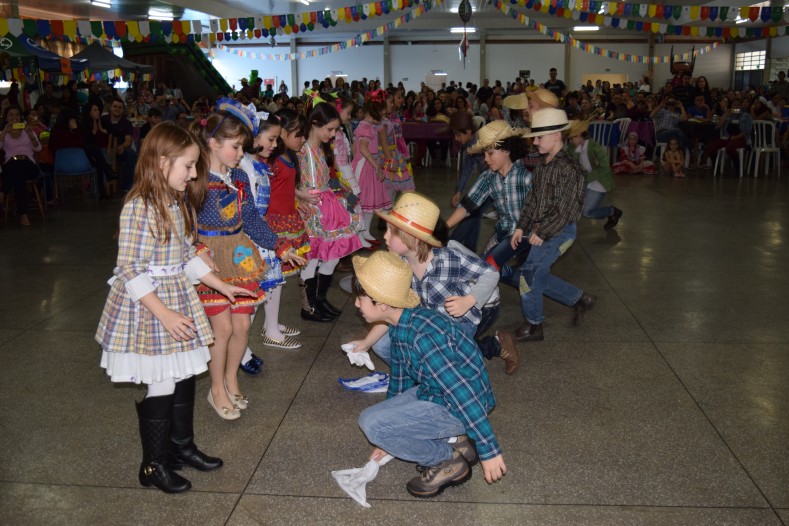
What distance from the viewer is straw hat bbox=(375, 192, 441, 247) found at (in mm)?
3217

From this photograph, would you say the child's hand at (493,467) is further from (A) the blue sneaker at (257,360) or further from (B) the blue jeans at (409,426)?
(A) the blue sneaker at (257,360)

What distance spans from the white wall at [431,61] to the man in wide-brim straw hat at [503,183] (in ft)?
98.5

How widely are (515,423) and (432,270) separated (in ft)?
3.08

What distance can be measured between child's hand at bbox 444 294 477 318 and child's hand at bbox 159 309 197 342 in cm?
110

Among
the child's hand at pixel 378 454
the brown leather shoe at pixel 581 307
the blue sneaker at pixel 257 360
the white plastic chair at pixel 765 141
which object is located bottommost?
the blue sneaker at pixel 257 360

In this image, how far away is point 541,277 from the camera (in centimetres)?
475

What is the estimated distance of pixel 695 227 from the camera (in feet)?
28.5

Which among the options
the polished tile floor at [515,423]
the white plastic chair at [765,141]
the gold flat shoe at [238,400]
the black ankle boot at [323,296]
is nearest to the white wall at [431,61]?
the white plastic chair at [765,141]

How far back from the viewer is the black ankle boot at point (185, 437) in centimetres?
315

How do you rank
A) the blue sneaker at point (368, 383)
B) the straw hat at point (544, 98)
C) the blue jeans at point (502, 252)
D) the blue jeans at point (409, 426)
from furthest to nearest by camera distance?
the straw hat at point (544, 98), the blue jeans at point (502, 252), the blue sneaker at point (368, 383), the blue jeans at point (409, 426)

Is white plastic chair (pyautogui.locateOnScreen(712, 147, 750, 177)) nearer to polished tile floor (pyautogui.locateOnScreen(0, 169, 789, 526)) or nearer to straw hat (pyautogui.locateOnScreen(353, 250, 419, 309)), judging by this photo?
polished tile floor (pyautogui.locateOnScreen(0, 169, 789, 526))

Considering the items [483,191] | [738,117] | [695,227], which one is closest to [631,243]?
[695,227]

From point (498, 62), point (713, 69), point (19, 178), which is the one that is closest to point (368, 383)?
point (19, 178)

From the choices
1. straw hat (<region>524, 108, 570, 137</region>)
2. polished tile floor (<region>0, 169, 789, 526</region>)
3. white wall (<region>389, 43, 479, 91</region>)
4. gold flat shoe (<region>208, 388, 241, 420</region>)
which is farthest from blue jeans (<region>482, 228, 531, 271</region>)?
white wall (<region>389, 43, 479, 91</region>)
